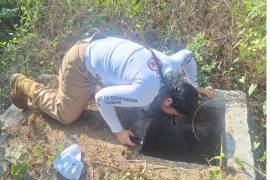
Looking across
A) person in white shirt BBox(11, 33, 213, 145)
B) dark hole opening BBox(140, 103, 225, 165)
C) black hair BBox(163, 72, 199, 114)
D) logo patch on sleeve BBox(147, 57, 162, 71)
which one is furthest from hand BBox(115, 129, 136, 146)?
logo patch on sleeve BBox(147, 57, 162, 71)

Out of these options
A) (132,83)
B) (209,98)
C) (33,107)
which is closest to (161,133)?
(209,98)

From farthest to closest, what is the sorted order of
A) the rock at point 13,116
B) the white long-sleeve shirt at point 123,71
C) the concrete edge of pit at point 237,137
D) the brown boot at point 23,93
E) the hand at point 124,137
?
1. the brown boot at point 23,93
2. the rock at point 13,116
3. the hand at point 124,137
4. the concrete edge of pit at point 237,137
5. the white long-sleeve shirt at point 123,71

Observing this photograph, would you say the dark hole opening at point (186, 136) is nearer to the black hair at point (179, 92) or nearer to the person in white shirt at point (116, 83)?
the person in white shirt at point (116, 83)

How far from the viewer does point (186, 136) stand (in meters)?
3.36

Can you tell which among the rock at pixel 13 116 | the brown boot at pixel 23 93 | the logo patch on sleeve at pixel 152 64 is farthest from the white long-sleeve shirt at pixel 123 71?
the rock at pixel 13 116

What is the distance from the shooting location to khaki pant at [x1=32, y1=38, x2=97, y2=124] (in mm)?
3096

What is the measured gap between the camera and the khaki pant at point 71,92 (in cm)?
310

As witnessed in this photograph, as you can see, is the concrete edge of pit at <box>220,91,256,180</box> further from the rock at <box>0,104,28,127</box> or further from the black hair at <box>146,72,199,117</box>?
the rock at <box>0,104,28,127</box>

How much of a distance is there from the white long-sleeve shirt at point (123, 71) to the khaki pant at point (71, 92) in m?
0.09

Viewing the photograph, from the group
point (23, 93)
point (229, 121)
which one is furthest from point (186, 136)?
point (23, 93)

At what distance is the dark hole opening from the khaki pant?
57 cm

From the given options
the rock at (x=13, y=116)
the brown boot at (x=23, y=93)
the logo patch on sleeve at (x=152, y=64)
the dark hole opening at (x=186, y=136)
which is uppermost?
the logo patch on sleeve at (x=152, y=64)

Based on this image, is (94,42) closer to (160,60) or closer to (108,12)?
(160,60)

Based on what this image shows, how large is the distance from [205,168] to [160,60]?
2.65 ft
